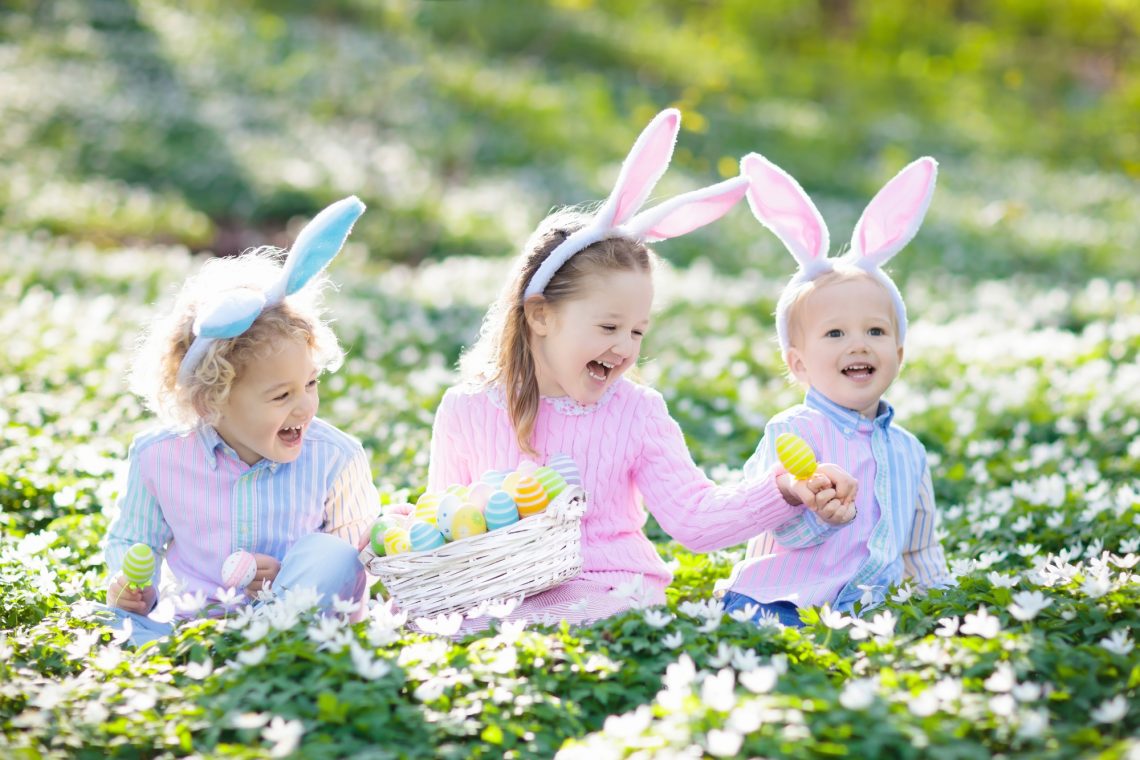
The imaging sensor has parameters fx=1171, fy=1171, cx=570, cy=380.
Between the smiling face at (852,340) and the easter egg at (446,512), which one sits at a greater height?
the smiling face at (852,340)

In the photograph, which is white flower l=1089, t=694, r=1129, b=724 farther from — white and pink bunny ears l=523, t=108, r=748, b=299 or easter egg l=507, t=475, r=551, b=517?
white and pink bunny ears l=523, t=108, r=748, b=299

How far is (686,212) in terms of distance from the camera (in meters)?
3.67

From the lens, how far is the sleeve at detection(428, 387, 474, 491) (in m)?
3.78

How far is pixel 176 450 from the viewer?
3553 mm

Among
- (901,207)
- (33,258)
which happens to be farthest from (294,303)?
(33,258)

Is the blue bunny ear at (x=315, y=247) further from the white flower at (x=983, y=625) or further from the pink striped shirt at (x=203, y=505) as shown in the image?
the white flower at (x=983, y=625)

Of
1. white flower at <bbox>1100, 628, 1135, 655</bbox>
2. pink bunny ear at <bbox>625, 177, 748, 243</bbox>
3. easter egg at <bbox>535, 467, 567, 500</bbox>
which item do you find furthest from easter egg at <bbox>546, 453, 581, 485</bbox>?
white flower at <bbox>1100, 628, 1135, 655</bbox>

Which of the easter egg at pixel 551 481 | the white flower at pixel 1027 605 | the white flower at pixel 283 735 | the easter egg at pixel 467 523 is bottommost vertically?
the white flower at pixel 283 735

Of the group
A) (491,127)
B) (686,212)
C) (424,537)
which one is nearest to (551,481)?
(424,537)

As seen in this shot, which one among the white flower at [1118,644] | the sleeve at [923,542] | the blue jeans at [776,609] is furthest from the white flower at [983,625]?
the sleeve at [923,542]

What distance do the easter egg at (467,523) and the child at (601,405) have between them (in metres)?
0.33

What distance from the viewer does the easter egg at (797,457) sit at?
3350 mm

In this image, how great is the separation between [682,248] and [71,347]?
673 centimetres

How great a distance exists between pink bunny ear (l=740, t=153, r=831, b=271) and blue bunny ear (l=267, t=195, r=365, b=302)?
4.21 feet
